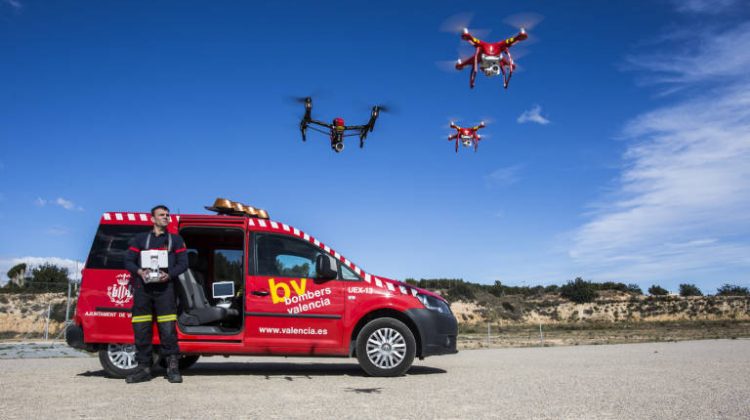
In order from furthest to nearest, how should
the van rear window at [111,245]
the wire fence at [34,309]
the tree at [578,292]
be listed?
the tree at [578,292], the wire fence at [34,309], the van rear window at [111,245]

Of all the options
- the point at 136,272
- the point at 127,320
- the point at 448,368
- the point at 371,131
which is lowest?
the point at 448,368

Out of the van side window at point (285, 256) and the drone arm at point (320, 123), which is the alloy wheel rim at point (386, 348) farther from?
the drone arm at point (320, 123)

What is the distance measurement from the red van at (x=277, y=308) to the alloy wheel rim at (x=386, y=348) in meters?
0.01

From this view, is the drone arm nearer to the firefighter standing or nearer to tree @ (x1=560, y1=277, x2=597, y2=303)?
the firefighter standing

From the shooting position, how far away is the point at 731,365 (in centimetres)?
906

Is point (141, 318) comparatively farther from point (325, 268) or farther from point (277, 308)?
point (325, 268)

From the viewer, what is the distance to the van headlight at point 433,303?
7.88 metres

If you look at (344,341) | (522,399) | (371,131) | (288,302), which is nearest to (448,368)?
(344,341)

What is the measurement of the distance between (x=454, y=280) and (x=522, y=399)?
1965 inches

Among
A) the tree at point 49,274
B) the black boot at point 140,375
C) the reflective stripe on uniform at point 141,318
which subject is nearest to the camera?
the black boot at point 140,375

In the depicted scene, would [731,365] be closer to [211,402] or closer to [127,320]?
[211,402]

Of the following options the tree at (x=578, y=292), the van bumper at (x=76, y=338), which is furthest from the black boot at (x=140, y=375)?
the tree at (x=578, y=292)

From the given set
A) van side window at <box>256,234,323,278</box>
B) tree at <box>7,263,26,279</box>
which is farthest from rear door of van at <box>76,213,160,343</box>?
tree at <box>7,263,26,279</box>

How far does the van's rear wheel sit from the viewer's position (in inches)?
297
